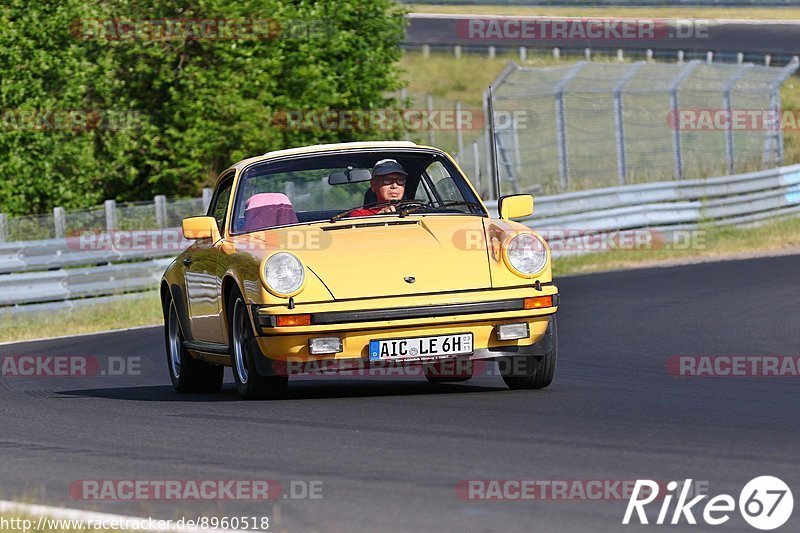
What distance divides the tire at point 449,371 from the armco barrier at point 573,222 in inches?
356

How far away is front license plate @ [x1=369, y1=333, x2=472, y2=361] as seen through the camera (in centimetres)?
838

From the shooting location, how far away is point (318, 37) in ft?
90.1


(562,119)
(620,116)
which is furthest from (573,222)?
(620,116)

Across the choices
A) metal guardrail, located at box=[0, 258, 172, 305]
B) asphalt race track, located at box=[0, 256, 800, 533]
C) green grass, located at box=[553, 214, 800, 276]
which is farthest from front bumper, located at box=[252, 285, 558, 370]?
green grass, located at box=[553, 214, 800, 276]

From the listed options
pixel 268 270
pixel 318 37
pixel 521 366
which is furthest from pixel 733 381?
pixel 318 37

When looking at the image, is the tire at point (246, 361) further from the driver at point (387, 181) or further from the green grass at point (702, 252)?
the green grass at point (702, 252)

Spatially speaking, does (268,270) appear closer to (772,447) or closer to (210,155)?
(772,447)

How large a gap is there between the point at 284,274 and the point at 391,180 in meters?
1.51

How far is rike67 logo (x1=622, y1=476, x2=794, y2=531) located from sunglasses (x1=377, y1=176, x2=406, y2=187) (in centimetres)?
438

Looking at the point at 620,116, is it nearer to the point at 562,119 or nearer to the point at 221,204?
the point at 562,119

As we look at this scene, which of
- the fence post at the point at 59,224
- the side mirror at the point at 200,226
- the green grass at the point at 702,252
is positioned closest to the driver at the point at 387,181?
the side mirror at the point at 200,226

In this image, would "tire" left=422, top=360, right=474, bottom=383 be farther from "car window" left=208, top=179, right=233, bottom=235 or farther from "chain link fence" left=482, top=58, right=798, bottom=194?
"chain link fence" left=482, top=58, right=798, bottom=194

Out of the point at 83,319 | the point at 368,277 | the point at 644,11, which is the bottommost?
the point at 83,319

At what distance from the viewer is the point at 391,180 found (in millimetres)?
9680
